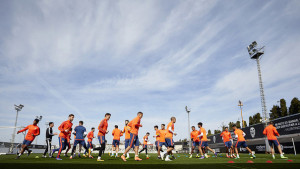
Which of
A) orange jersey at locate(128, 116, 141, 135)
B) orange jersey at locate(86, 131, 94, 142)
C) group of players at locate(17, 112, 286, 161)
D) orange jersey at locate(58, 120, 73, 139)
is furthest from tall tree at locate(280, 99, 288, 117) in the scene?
orange jersey at locate(58, 120, 73, 139)

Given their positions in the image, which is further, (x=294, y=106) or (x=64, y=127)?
(x=294, y=106)

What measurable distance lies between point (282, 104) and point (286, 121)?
1307 inches

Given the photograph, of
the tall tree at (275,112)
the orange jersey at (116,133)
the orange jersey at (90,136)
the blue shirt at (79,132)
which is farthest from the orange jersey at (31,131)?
the tall tree at (275,112)

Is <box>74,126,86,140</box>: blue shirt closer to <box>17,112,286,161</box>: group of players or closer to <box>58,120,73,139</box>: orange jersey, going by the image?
<box>17,112,286,161</box>: group of players

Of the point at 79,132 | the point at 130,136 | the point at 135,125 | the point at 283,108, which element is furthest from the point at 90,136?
the point at 283,108

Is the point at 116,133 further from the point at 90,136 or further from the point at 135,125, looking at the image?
the point at 135,125

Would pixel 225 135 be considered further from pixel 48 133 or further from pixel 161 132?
pixel 48 133

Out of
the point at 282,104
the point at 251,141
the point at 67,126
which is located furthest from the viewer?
the point at 282,104

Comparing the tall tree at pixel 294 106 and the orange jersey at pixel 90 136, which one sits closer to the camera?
the orange jersey at pixel 90 136

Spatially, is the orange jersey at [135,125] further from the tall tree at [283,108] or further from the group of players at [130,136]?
the tall tree at [283,108]

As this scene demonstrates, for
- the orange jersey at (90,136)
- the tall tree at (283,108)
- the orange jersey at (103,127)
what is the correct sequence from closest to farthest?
the orange jersey at (103,127)
the orange jersey at (90,136)
the tall tree at (283,108)

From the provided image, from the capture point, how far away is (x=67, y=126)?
941 cm

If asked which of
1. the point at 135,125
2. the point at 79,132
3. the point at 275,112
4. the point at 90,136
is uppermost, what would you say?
the point at 275,112

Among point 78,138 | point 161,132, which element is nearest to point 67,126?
point 78,138
